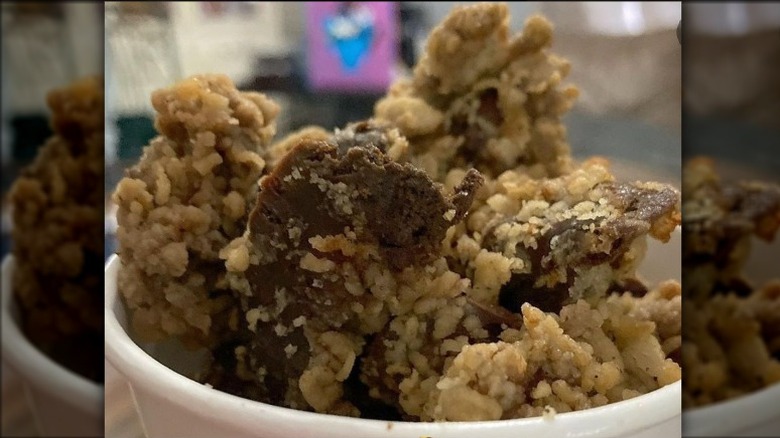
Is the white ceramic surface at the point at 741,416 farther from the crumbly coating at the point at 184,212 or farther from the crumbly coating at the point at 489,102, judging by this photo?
the crumbly coating at the point at 184,212

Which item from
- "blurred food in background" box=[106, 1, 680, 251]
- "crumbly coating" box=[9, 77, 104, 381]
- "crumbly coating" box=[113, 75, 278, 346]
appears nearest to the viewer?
"crumbly coating" box=[113, 75, 278, 346]

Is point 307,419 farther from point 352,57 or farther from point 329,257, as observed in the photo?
point 352,57

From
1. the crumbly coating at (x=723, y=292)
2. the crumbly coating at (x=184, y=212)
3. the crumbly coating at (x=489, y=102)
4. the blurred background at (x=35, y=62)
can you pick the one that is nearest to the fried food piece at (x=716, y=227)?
the crumbly coating at (x=723, y=292)

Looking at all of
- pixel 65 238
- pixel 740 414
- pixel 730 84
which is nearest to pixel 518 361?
pixel 740 414

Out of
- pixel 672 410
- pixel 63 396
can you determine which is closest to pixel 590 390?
pixel 672 410

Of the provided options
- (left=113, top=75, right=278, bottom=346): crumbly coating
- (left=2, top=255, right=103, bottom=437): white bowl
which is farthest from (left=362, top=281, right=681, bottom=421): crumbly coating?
(left=2, top=255, right=103, bottom=437): white bowl

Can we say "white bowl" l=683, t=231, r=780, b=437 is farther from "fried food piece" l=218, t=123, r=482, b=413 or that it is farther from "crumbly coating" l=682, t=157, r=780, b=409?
"fried food piece" l=218, t=123, r=482, b=413

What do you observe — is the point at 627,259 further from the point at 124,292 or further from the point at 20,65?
the point at 20,65
